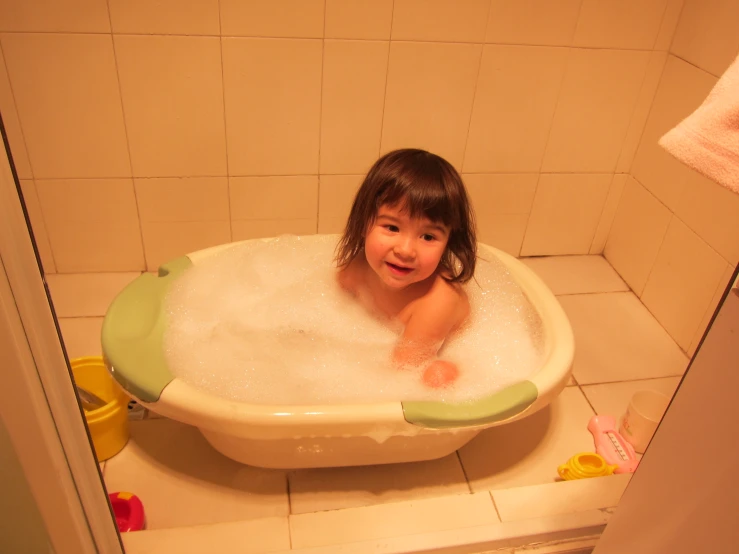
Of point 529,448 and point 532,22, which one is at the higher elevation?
point 532,22

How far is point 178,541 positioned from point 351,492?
0.36 m

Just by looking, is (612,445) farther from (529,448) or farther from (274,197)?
(274,197)

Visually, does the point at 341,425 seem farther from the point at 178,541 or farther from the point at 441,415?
the point at 178,541

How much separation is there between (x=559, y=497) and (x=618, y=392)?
48 cm

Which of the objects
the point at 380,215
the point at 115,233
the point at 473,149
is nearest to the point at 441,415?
the point at 380,215

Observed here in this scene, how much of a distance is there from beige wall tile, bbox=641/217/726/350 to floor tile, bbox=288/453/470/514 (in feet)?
2.61

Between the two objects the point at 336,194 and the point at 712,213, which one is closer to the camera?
the point at 712,213

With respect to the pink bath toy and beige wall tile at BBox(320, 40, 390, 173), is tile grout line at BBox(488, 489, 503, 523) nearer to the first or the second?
the pink bath toy

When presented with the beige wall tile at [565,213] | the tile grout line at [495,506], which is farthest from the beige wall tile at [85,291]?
the beige wall tile at [565,213]

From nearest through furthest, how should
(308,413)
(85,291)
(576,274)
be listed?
(308,413)
(85,291)
(576,274)

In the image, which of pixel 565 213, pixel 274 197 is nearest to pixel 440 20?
pixel 274 197

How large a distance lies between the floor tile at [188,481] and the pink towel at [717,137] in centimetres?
99

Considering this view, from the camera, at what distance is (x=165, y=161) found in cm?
167

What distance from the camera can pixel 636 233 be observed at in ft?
6.29
